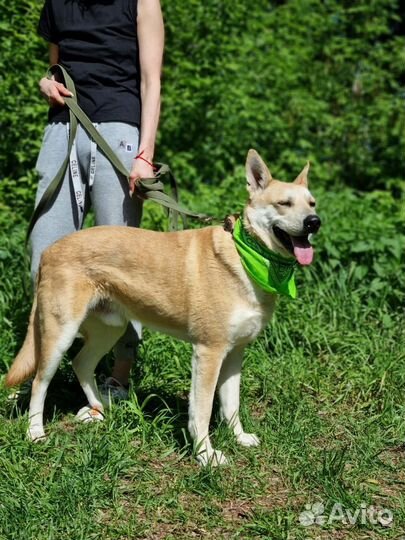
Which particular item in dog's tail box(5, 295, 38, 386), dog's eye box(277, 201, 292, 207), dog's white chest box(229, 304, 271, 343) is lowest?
dog's tail box(5, 295, 38, 386)

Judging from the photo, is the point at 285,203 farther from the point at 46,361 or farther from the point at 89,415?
the point at 89,415

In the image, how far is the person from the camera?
4191mm

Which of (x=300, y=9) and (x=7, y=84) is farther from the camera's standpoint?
(x=300, y=9)

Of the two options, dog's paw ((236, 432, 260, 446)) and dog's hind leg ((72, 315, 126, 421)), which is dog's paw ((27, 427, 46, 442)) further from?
dog's paw ((236, 432, 260, 446))

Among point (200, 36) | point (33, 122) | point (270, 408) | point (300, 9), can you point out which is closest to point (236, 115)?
point (200, 36)

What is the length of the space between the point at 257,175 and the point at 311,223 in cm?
47

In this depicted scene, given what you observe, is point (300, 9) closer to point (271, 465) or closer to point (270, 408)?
point (270, 408)

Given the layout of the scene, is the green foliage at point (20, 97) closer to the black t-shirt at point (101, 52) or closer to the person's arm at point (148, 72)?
the black t-shirt at point (101, 52)

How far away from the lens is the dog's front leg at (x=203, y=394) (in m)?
3.82

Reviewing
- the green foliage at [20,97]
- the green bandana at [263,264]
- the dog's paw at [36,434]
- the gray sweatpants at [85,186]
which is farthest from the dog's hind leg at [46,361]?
the green foliage at [20,97]

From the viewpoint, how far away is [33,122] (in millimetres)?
6559

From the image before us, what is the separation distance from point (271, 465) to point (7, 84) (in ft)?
13.5

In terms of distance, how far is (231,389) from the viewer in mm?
4129

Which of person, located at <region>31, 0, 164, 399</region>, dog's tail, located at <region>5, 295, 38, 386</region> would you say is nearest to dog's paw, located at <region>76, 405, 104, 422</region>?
dog's tail, located at <region>5, 295, 38, 386</region>
